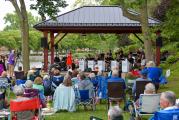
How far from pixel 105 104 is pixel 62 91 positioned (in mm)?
2486

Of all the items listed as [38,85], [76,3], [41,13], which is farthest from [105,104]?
[76,3]

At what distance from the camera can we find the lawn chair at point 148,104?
10797 millimetres

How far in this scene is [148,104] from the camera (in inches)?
429

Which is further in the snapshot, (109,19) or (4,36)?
(4,36)

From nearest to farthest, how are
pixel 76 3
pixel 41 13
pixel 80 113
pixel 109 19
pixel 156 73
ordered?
1. pixel 80 113
2. pixel 156 73
3. pixel 41 13
4. pixel 109 19
5. pixel 76 3

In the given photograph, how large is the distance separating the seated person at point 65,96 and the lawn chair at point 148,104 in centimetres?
331

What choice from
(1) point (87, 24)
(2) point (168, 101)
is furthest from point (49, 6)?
(2) point (168, 101)

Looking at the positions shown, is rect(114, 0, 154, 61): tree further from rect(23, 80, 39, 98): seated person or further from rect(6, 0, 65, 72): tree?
rect(23, 80, 39, 98): seated person

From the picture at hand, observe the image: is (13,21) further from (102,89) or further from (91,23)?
(102,89)

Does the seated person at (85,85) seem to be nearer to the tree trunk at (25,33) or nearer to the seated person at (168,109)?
the seated person at (168,109)

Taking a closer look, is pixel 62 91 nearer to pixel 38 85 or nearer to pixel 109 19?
pixel 38 85

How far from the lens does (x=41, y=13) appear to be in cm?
2311

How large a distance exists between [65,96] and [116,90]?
154 cm

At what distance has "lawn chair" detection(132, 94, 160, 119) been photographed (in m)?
10.8
